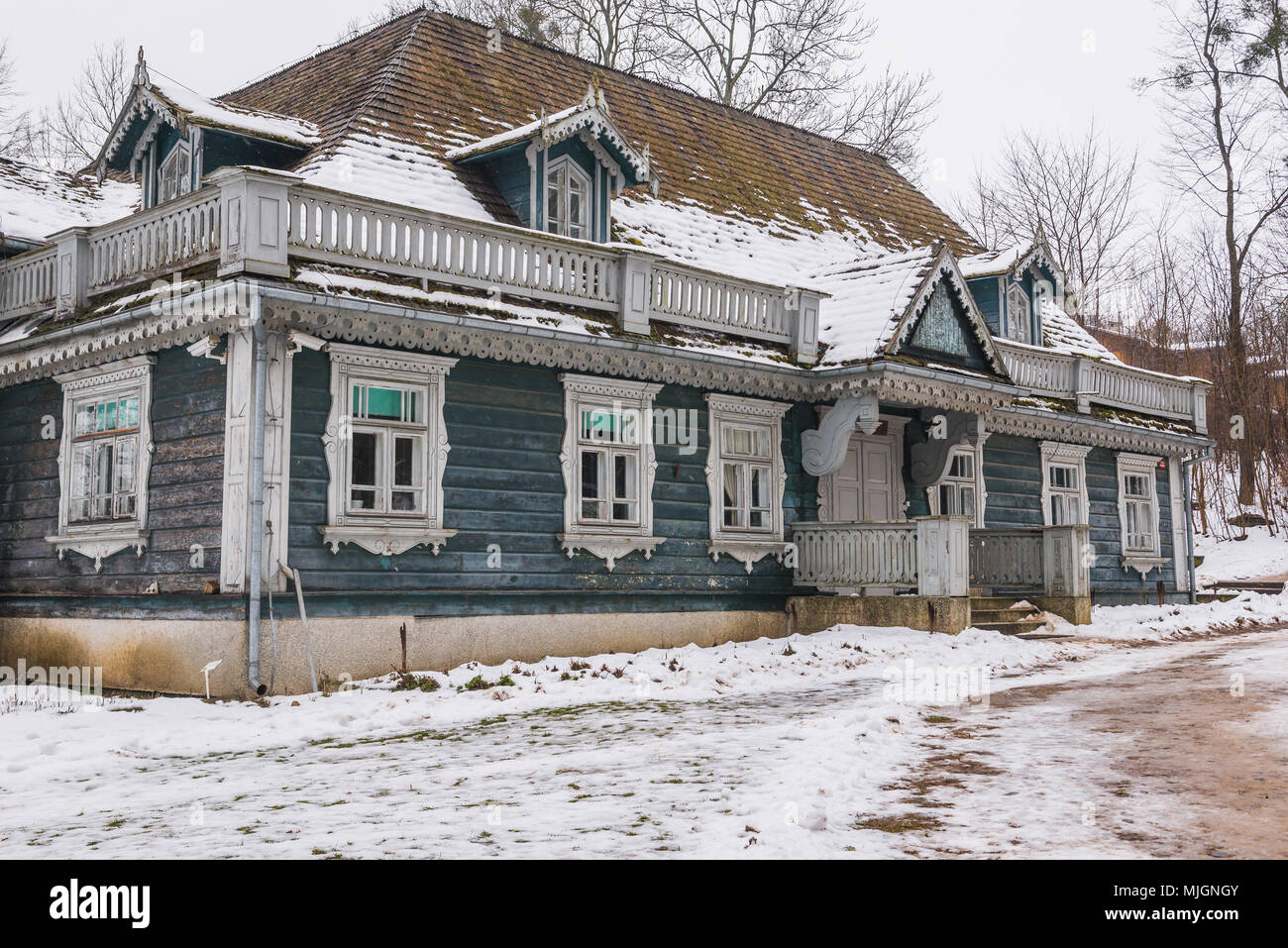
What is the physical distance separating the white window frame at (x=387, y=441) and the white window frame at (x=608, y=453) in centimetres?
176

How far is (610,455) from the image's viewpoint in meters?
15.8

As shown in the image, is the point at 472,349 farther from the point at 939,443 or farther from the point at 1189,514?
the point at 1189,514

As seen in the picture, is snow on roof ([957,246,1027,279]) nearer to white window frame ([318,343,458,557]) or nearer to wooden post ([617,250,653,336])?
wooden post ([617,250,653,336])

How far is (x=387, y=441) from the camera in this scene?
13625mm

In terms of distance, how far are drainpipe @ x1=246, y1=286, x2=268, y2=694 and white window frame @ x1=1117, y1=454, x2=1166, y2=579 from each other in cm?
1810

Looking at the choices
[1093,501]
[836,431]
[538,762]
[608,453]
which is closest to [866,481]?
[836,431]

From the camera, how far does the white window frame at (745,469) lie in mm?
17062

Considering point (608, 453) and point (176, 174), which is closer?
point (176, 174)

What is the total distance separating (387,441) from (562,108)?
872 cm

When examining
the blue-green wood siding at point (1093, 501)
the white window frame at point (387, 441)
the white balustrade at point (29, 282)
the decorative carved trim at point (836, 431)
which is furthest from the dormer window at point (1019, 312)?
the white balustrade at point (29, 282)

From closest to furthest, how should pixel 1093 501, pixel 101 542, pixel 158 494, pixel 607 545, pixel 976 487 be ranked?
pixel 158 494 → pixel 101 542 → pixel 607 545 → pixel 976 487 → pixel 1093 501

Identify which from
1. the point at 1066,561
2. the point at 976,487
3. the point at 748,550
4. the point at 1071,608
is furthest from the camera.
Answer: the point at 976,487

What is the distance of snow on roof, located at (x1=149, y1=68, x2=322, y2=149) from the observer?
48.5 ft

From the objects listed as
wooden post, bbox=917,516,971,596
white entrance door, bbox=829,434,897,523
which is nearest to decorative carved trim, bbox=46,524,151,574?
wooden post, bbox=917,516,971,596
